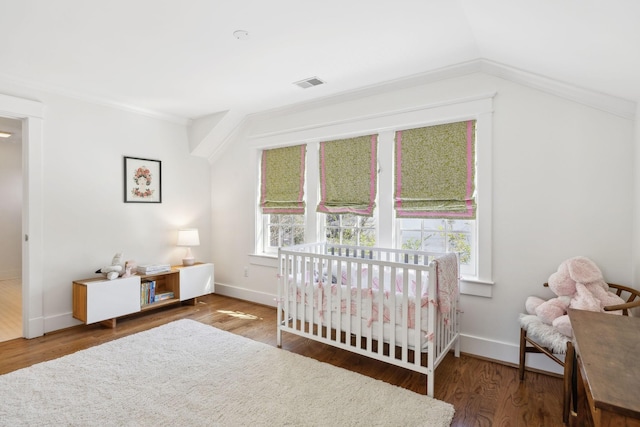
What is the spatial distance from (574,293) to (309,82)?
8.77 feet

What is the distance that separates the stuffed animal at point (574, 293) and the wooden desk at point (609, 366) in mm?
515

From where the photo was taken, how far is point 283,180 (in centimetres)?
395

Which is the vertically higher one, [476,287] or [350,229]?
[350,229]

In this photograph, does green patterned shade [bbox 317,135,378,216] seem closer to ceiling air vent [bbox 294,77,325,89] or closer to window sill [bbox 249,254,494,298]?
ceiling air vent [bbox 294,77,325,89]

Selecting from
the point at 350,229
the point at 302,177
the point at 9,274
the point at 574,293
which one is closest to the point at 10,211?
the point at 9,274

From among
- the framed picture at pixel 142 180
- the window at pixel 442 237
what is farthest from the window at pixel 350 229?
the framed picture at pixel 142 180

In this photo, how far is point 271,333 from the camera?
3150 mm

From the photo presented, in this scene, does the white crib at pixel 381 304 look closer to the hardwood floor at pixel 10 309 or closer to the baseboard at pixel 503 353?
the baseboard at pixel 503 353

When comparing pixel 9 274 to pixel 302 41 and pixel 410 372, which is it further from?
pixel 410 372

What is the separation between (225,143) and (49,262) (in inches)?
93.0

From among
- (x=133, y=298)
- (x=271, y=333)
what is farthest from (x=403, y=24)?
(x=133, y=298)

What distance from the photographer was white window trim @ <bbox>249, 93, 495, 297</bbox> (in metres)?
2.59

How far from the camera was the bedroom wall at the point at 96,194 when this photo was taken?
3.14 meters

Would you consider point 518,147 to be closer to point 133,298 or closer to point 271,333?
point 271,333
